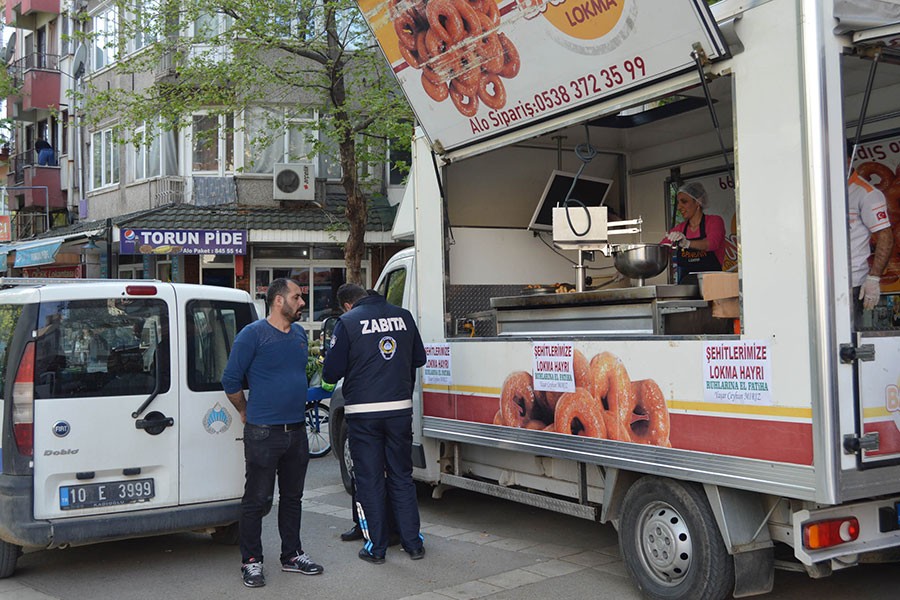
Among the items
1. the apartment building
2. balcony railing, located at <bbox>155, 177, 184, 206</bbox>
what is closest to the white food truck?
the apartment building

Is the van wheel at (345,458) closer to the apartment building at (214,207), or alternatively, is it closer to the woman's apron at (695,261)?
the woman's apron at (695,261)

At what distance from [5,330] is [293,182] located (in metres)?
15.2

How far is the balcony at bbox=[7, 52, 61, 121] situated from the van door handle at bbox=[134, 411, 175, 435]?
25480 mm

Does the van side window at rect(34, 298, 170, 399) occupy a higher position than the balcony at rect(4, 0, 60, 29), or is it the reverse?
the balcony at rect(4, 0, 60, 29)

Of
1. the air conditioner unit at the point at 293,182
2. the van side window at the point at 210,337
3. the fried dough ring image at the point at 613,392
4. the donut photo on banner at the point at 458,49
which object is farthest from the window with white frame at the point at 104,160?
the fried dough ring image at the point at 613,392

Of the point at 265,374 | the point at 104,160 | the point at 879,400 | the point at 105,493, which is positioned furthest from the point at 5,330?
the point at 104,160

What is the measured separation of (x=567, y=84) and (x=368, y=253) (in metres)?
16.4

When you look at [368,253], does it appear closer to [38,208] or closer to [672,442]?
[38,208]

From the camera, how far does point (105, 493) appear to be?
218 inches

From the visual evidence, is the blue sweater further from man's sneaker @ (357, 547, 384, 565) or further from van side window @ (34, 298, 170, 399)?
man's sneaker @ (357, 547, 384, 565)

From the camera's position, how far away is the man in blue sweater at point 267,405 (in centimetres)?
558

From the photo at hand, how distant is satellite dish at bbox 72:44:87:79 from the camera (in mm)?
26084

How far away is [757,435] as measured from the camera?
14.1 feet

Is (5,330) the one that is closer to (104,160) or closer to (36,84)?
(104,160)
